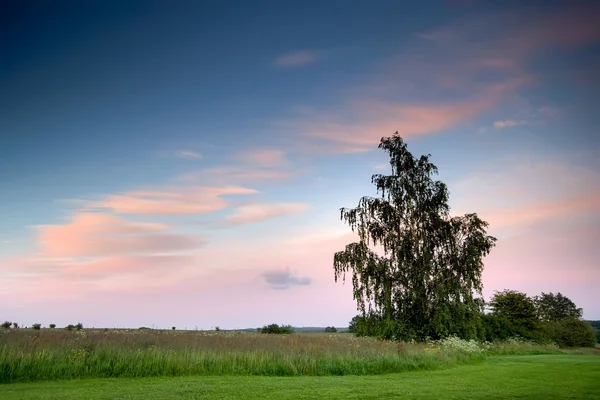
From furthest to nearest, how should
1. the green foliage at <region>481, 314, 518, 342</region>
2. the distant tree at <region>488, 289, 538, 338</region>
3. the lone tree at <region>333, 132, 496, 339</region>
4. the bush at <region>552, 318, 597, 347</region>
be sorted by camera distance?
the bush at <region>552, 318, 597, 347</region>, the distant tree at <region>488, 289, 538, 338</region>, the green foliage at <region>481, 314, 518, 342</region>, the lone tree at <region>333, 132, 496, 339</region>

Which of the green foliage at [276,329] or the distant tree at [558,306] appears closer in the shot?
the green foliage at [276,329]

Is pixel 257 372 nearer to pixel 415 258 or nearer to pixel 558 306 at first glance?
pixel 415 258

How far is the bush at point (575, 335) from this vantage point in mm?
53938

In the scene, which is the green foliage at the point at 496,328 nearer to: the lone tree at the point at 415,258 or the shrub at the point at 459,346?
the lone tree at the point at 415,258

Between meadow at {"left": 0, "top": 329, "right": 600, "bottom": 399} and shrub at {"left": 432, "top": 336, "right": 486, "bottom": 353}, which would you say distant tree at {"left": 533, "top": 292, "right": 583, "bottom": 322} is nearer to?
shrub at {"left": 432, "top": 336, "right": 486, "bottom": 353}

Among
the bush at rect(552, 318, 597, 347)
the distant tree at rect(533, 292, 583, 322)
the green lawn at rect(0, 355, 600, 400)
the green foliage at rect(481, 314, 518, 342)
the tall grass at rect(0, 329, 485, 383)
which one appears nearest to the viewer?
the green lawn at rect(0, 355, 600, 400)

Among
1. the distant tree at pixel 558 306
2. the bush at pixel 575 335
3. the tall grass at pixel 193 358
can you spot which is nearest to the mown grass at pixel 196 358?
the tall grass at pixel 193 358

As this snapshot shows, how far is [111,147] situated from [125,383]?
1487cm

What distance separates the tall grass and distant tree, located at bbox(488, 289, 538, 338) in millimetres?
29243

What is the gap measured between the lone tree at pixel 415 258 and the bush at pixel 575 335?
84.4ft

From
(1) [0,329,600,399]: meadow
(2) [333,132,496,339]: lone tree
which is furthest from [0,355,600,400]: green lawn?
(2) [333,132,496,339]: lone tree

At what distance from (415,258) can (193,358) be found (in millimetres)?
22173

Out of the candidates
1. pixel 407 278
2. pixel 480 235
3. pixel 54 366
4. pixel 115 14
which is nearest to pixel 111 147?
pixel 115 14

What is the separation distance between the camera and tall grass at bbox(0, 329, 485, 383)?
57.6 ft
